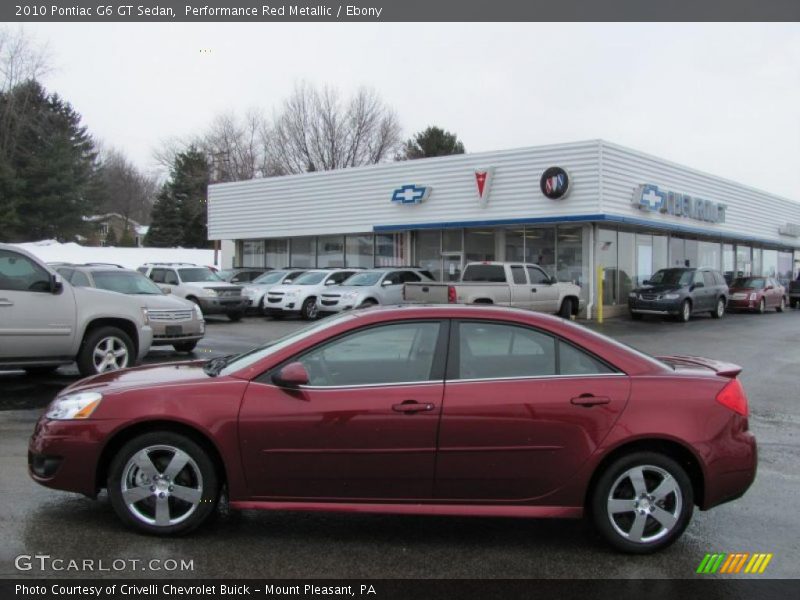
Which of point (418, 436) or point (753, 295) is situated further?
point (753, 295)

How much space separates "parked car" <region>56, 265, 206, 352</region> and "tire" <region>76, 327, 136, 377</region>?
2.48 meters

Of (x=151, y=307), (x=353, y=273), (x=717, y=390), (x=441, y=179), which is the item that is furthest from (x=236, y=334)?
(x=717, y=390)

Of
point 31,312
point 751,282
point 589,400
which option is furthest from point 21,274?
point 751,282

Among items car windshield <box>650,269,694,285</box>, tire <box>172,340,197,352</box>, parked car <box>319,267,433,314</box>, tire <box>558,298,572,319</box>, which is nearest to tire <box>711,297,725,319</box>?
car windshield <box>650,269,694,285</box>

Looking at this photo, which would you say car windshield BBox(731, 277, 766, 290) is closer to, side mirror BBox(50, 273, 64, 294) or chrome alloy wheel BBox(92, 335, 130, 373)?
chrome alloy wheel BBox(92, 335, 130, 373)

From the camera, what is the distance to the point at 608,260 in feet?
78.4

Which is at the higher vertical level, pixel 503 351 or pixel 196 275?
pixel 196 275

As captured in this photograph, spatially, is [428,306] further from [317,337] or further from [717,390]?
[717,390]

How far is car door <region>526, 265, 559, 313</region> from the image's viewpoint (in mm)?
19531

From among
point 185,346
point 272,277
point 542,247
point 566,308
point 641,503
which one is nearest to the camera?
point 641,503

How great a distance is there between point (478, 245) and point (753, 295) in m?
10.9

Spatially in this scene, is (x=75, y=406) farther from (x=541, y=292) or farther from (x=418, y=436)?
(x=541, y=292)

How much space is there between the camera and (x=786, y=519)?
4926 millimetres

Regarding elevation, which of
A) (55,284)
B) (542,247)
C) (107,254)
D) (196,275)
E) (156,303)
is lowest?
(156,303)
